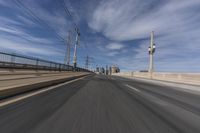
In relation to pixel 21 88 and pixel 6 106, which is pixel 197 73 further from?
pixel 6 106

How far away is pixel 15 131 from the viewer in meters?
3.70

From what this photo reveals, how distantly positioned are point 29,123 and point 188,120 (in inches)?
158

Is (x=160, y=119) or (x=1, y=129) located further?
(x=160, y=119)

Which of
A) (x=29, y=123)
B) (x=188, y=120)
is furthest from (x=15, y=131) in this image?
(x=188, y=120)

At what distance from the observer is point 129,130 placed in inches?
163

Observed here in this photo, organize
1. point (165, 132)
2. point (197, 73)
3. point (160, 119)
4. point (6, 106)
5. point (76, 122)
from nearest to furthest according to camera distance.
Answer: point (165, 132) → point (76, 122) → point (160, 119) → point (6, 106) → point (197, 73)

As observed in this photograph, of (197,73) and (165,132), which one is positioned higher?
(197,73)

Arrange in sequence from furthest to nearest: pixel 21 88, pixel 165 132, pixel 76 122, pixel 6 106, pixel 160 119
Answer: pixel 21 88 < pixel 6 106 < pixel 160 119 < pixel 76 122 < pixel 165 132

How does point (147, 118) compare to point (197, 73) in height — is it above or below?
below

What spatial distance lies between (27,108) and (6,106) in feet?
1.92

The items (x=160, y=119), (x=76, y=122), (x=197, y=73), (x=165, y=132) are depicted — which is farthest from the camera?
(x=197, y=73)

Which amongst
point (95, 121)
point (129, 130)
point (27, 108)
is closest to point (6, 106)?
point (27, 108)

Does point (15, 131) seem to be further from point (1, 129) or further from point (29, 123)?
point (29, 123)

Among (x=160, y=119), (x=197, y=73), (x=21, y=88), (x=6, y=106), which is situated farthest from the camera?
(x=197, y=73)
